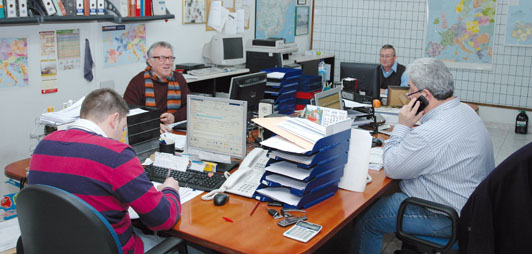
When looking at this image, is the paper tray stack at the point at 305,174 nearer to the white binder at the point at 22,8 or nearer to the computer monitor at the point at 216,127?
the computer monitor at the point at 216,127

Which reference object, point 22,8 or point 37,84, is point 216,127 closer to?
point 22,8

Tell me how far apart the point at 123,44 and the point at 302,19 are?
341 cm

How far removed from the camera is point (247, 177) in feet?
8.46

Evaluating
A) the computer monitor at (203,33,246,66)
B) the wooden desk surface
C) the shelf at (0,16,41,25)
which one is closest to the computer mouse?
the wooden desk surface

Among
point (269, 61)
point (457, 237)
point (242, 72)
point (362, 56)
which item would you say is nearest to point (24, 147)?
point (242, 72)

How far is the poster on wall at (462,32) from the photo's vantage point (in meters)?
6.59

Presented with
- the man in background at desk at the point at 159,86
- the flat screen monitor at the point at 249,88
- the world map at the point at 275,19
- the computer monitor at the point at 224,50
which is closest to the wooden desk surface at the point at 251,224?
the flat screen monitor at the point at 249,88

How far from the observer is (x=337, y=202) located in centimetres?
238

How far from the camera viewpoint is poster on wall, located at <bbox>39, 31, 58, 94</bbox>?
415cm

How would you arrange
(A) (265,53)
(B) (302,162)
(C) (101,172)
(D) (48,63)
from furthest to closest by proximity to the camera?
(A) (265,53)
(D) (48,63)
(B) (302,162)
(C) (101,172)

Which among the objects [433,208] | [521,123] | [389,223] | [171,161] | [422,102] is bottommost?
[521,123]

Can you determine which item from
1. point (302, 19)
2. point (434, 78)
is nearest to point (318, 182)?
point (434, 78)

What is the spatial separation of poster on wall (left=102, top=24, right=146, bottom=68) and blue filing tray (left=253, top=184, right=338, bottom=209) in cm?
292

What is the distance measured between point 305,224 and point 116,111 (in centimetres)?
87
